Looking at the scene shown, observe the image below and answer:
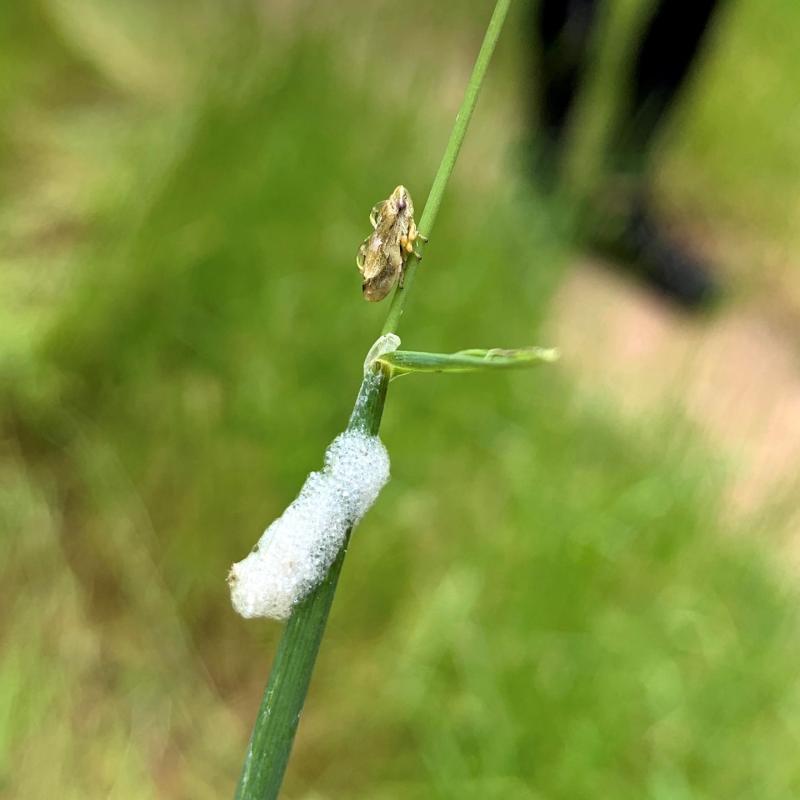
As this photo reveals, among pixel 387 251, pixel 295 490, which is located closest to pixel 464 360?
pixel 387 251

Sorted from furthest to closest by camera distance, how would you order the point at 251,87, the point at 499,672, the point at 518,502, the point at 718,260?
the point at 718,260
the point at 251,87
the point at 518,502
the point at 499,672

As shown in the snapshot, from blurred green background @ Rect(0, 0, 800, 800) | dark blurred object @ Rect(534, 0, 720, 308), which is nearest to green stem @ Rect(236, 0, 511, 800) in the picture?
blurred green background @ Rect(0, 0, 800, 800)

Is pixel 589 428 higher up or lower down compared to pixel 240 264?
lower down

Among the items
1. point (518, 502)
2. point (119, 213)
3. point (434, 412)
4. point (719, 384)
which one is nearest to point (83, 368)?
point (119, 213)

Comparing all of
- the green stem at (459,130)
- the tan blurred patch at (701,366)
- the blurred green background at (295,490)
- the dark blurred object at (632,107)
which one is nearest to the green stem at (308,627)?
the green stem at (459,130)

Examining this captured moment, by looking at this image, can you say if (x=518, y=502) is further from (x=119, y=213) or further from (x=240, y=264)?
(x=119, y=213)

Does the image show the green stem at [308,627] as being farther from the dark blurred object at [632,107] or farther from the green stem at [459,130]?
the dark blurred object at [632,107]

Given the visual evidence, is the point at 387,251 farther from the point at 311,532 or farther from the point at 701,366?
the point at 701,366
